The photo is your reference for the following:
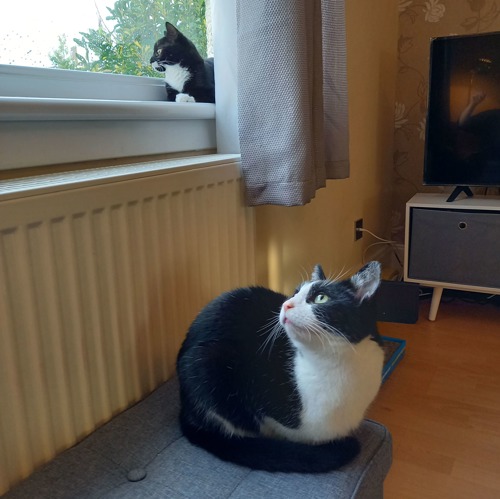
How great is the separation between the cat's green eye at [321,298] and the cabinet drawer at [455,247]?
4.03 ft

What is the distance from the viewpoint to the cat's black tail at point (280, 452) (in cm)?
75

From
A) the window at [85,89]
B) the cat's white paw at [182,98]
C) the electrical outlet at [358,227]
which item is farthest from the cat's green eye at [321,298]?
the electrical outlet at [358,227]

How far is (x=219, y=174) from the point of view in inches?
43.4

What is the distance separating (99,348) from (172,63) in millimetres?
700

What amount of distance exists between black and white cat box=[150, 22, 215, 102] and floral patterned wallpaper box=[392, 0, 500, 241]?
4.18 feet

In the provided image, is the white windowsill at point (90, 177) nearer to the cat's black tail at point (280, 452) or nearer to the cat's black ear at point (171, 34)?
the cat's black ear at point (171, 34)

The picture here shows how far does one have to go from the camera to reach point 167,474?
759 millimetres

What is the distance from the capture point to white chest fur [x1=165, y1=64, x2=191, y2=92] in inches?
46.7

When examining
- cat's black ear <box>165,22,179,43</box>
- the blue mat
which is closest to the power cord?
the blue mat

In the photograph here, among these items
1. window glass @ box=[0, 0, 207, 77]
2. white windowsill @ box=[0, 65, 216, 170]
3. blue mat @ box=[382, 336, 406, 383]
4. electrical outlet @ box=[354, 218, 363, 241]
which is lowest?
blue mat @ box=[382, 336, 406, 383]

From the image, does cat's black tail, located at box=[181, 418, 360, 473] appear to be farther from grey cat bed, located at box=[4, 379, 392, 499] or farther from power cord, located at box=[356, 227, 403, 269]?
power cord, located at box=[356, 227, 403, 269]

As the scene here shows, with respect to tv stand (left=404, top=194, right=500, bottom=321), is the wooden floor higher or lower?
lower

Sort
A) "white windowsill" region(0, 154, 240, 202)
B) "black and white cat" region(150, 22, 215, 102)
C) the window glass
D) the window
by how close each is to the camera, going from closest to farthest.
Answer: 1. "white windowsill" region(0, 154, 240, 202)
2. the window
3. the window glass
4. "black and white cat" region(150, 22, 215, 102)

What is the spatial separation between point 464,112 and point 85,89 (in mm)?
1371
